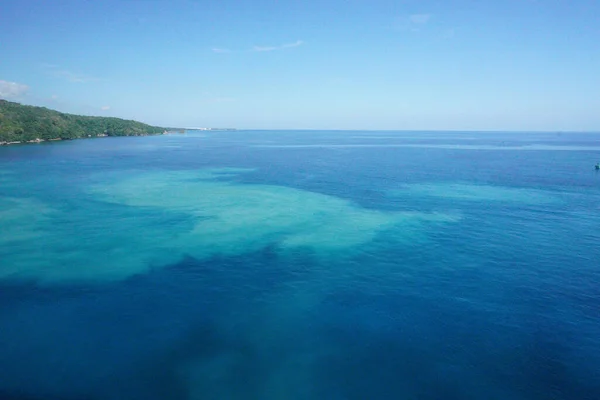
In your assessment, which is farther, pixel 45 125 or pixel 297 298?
pixel 45 125

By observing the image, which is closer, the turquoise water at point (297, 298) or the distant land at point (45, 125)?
the turquoise water at point (297, 298)

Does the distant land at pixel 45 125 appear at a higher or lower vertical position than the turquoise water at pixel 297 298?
higher

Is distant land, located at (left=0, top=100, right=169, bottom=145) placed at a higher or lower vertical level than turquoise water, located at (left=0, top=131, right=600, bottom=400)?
higher

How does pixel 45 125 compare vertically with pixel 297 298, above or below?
above

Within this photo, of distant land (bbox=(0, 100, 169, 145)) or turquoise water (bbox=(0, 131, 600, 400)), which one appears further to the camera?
distant land (bbox=(0, 100, 169, 145))
